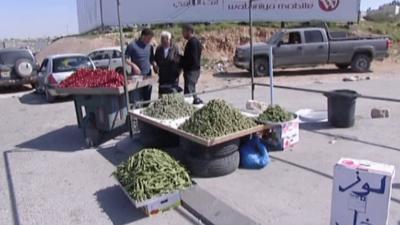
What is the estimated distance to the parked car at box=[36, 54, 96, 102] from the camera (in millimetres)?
12219

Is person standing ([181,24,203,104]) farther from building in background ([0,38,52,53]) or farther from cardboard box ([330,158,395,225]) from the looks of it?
building in background ([0,38,52,53])

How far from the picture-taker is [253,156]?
17.7 ft

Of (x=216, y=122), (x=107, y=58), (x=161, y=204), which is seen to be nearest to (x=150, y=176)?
(x=161, y=204)

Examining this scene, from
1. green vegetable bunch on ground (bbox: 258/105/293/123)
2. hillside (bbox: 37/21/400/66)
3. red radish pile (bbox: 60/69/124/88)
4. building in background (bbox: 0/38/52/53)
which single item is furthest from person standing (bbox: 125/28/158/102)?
building in background (bbox: 0/38/52/53)

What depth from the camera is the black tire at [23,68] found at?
1510 centimetres

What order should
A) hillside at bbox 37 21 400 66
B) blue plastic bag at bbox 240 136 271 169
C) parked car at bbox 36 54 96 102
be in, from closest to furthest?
blue plastic bag at bbox 240 136 271 169, parked car at bbox 36 54 96 102, hillside at bbox 37 21 400 66

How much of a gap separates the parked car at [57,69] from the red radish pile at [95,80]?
527 cm

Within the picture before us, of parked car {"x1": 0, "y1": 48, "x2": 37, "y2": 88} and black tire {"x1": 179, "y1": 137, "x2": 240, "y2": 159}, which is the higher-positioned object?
parked car {"x1": 0, "y1": 48, "x2": 37, "y2": 88}

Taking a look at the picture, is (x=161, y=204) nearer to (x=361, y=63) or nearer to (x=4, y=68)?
(x=4, y=68)

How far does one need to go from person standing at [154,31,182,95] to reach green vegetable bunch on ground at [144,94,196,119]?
0.96 m

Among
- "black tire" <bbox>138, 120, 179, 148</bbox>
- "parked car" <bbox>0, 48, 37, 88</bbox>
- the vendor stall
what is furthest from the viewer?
"parked car" <bbox>0, 48, 37, 88</bbox>

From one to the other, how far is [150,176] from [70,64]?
970 centimetres

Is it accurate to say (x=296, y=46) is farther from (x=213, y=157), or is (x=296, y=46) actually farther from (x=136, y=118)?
(x=213, y=157)

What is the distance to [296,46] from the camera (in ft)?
53.6
